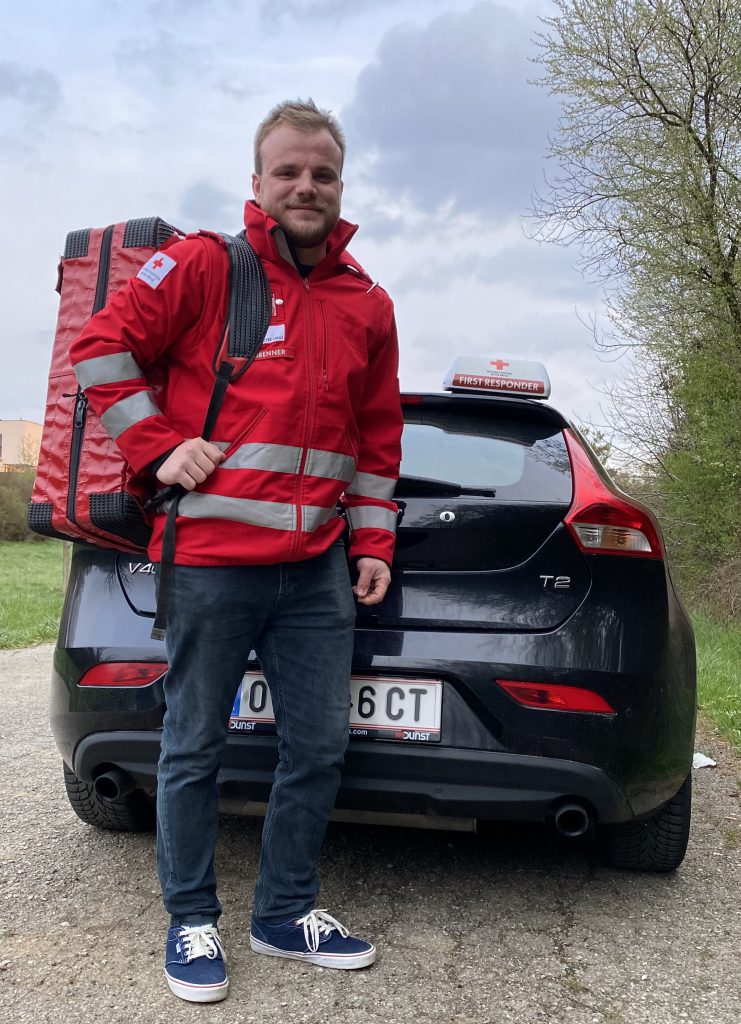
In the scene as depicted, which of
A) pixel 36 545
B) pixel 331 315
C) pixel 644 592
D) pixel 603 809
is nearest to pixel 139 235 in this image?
pixel 331 315

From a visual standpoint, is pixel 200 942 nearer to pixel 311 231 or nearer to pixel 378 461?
pixel 378 461

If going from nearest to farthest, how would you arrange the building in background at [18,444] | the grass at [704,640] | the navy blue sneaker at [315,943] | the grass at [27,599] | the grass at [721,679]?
the navy blue sneaker at [315,943], the grass at [721,679], the grass at [704,640], the grass at [27,599], the building in background at [18,444]

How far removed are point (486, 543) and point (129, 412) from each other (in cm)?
104

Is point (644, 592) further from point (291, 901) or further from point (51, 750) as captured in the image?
point (51, 750)

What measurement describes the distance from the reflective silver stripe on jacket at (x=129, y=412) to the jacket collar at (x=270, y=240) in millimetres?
496

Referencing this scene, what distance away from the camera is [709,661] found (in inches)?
329

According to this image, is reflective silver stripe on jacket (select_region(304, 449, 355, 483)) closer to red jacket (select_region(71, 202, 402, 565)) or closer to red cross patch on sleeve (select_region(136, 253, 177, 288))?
red jacket (select_region(71, 202, 402, 565))

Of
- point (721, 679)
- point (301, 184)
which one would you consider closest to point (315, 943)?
point (301, 184)

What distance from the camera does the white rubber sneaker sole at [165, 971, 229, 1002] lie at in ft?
7.43

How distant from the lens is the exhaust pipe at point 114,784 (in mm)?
2809

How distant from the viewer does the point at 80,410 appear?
2.48 m

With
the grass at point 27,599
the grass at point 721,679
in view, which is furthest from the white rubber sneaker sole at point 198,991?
the grass at point 27,599

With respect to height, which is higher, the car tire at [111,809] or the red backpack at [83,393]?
the red backpack at [83,393]

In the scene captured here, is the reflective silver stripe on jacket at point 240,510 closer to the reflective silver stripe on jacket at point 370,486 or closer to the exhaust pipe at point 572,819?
the reflective silver stripe on jacket at point 370,486
